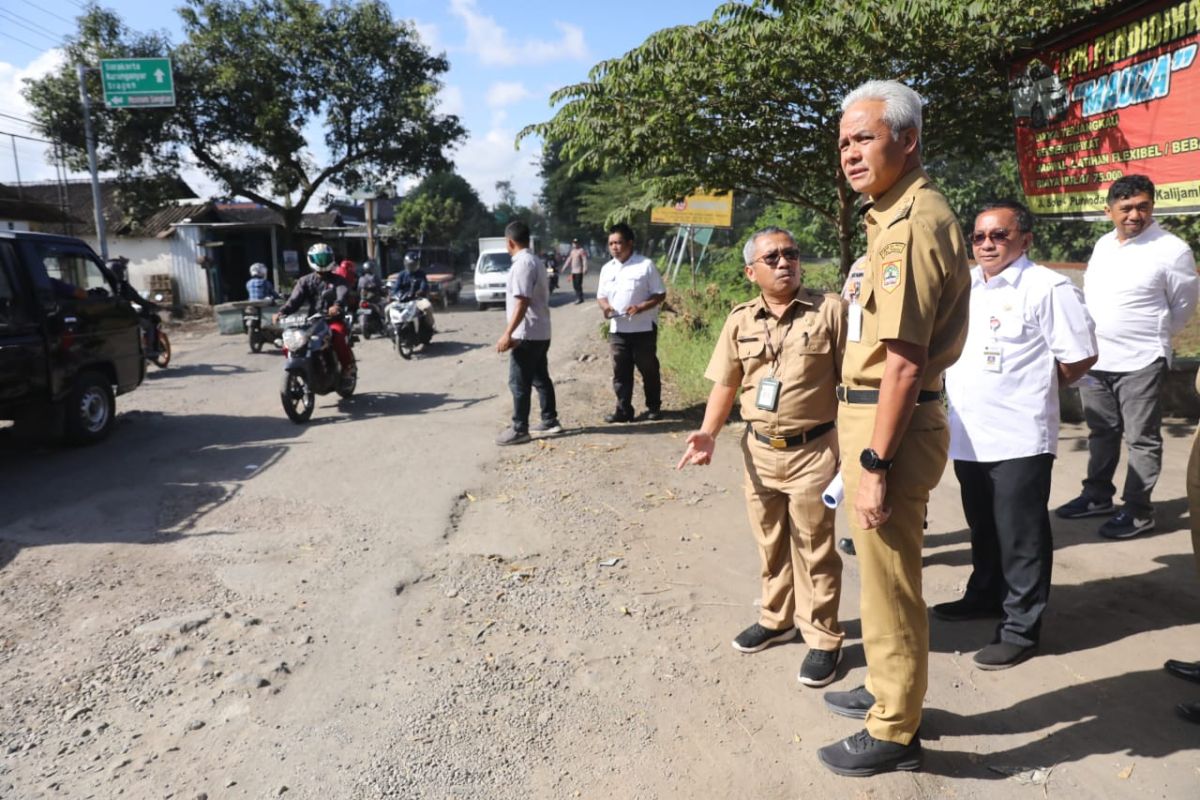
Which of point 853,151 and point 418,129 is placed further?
point 418,129

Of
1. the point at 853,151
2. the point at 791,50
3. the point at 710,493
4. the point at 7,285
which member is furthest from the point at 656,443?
the point at 7,285

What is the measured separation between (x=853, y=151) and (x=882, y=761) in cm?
190

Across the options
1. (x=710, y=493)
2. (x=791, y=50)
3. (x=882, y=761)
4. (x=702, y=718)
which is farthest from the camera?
(x=791, y=50)

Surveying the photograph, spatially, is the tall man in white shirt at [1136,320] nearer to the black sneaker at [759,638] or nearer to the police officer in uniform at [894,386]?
the black sneaker at [759,638]

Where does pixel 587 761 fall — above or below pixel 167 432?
below

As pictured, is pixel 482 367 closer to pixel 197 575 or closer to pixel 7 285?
pixel 7 285

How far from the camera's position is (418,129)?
24.1 meters

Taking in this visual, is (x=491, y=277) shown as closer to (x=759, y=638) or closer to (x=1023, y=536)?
(x=759, y=638)

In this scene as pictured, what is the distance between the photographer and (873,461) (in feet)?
7.36

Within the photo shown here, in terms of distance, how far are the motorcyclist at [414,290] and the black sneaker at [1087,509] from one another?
10315 millimetres

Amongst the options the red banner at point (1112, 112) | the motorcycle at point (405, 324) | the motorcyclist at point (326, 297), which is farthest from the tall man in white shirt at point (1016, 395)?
the motorcycle at point (405, 324)

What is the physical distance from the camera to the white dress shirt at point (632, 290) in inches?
281

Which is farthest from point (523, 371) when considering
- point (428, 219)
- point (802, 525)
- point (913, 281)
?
point (428, 219)

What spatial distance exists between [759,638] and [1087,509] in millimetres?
2781
